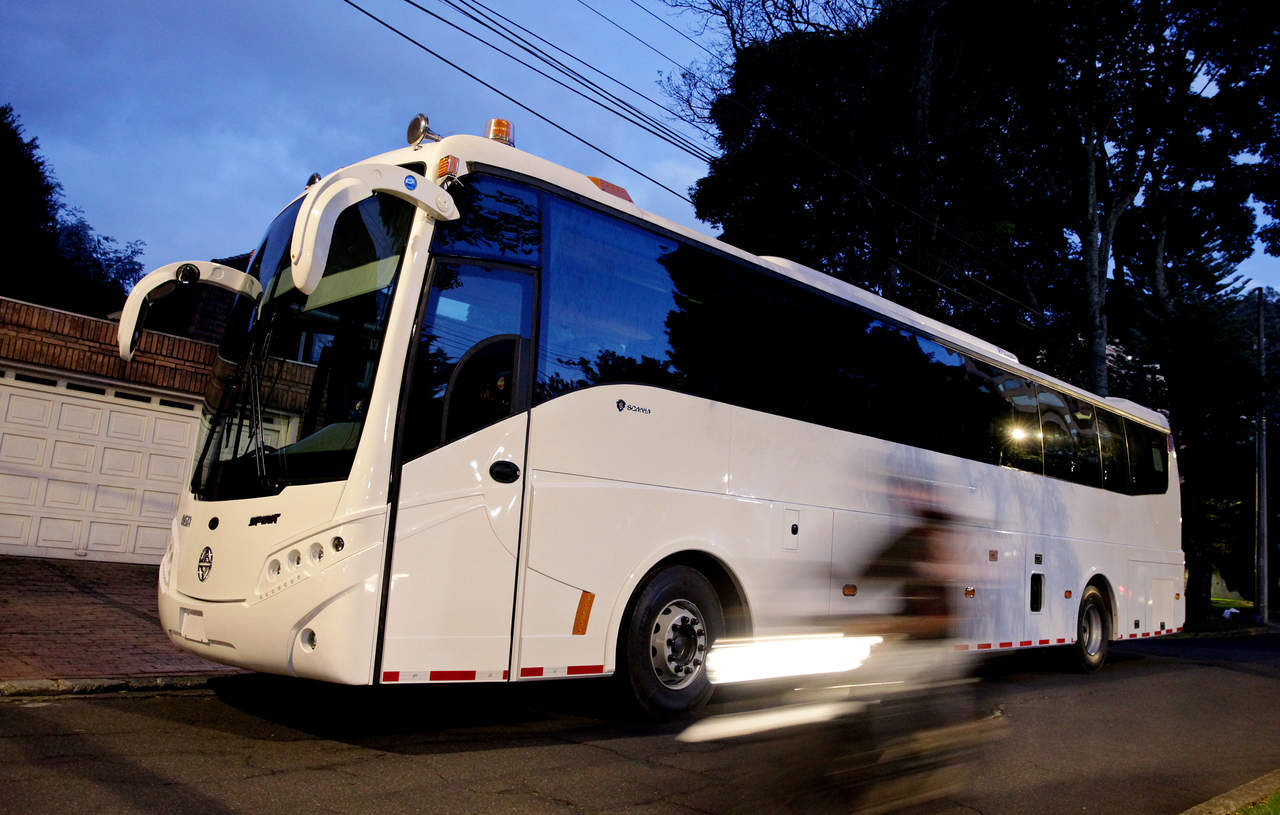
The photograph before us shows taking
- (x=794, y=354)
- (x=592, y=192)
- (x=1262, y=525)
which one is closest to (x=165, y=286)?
(x=592, y=192)

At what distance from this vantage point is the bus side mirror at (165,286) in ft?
20.5

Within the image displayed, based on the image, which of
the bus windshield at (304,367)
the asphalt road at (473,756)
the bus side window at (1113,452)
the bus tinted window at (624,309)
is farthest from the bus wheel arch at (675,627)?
the bus side window at (1113,452)

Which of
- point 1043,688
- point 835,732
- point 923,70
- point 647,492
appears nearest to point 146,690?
point 647,492

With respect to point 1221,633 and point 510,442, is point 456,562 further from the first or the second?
point 1221,633

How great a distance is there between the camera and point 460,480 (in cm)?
542

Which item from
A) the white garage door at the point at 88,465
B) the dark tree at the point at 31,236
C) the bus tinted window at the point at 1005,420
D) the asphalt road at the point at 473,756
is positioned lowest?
the asphalt road at the point at 473,756

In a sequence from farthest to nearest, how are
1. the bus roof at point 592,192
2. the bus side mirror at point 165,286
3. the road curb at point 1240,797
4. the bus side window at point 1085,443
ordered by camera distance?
the bus side window at point 1085,443, the bus side mirror at point 165,286, the bus roof at point 592,192, the road curb at point 1240,797

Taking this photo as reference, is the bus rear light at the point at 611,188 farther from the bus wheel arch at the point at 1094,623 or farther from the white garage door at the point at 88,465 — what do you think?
the white garage door at the point at 88,465

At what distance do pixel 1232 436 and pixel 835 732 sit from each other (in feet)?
71.7

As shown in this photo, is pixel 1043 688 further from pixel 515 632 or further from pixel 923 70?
pixel 923 70

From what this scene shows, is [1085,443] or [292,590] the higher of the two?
[1085,443]

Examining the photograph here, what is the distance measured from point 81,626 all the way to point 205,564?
4089 millimetres

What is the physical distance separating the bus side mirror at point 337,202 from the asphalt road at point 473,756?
246cm

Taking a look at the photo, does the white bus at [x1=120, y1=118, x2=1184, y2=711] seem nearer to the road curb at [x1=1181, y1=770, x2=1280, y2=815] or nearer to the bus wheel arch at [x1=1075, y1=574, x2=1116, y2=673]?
the road curb at [x1=1181, y1=770, x2=1280, y2=815]
